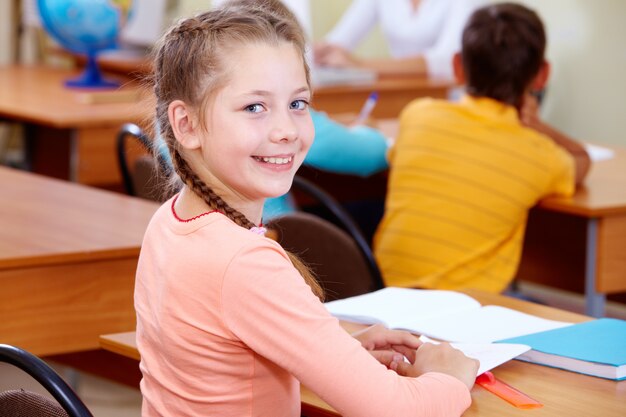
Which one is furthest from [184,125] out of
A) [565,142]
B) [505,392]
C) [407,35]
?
[407,35]

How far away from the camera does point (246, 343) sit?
1221 millimetres

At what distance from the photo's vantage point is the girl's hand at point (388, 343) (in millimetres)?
1445

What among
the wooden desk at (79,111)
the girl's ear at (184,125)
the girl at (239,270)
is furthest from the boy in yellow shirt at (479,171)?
the girl's ear at (184,125)

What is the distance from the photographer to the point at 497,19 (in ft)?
8.73

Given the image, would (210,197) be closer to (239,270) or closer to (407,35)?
(239,270)

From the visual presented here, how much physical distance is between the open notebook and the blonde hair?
38 cm

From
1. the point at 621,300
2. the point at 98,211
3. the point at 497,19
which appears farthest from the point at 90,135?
the point at 621,300

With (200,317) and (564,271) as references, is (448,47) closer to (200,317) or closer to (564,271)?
(564,271)

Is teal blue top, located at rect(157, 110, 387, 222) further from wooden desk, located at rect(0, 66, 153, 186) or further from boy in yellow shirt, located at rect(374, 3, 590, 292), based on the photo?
wooden desk, located at rect(0, 66, 153, 186)

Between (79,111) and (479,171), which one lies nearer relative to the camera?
(479,171)

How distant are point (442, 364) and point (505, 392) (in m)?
0.08

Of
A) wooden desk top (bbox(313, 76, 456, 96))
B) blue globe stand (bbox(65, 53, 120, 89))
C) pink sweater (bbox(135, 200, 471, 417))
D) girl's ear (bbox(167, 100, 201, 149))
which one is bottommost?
blue globe stand (bbox(65, 53, 120, 89))

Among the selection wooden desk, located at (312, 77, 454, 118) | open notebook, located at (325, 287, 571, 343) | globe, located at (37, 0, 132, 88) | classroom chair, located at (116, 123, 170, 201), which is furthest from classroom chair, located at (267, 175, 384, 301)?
globe, located at (37, 0, 132, 88)

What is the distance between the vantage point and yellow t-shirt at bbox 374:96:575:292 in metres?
2.57
